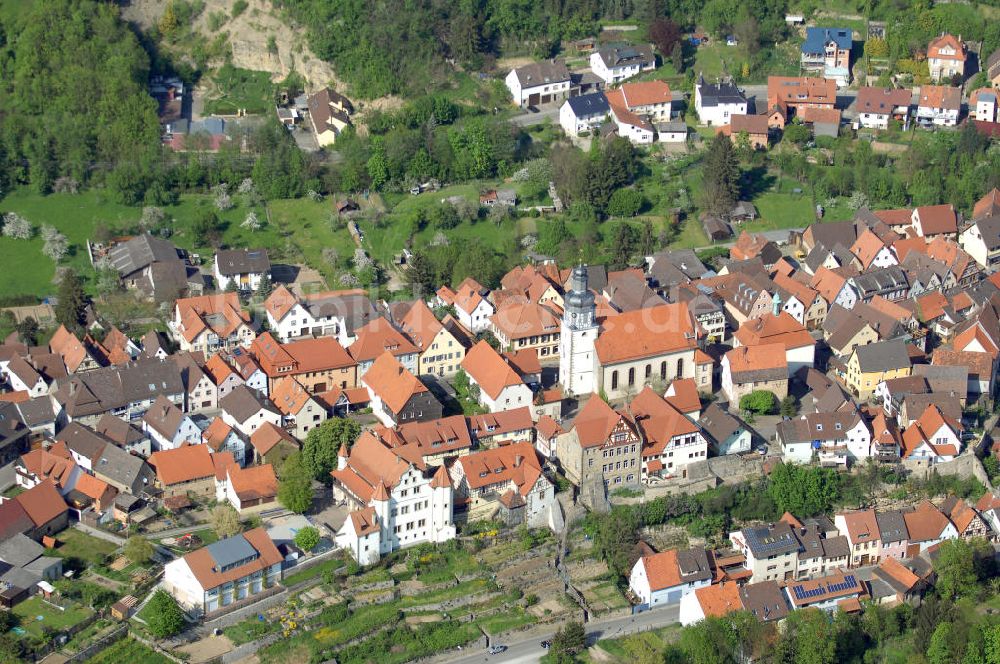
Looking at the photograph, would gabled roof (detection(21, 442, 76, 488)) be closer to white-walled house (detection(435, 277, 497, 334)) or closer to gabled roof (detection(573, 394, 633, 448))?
white-walled house (detection(435, 277, 497, 334))

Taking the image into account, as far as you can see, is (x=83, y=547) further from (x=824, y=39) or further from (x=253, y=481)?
(x=824, y=39)

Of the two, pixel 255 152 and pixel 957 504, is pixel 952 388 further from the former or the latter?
pixel 255 152

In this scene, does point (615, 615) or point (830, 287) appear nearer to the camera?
point (615, 615)

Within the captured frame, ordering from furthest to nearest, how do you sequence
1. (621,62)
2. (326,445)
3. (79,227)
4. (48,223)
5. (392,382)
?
(621,62)
(48,223)
(79,227)
(392,382)
(326,445)

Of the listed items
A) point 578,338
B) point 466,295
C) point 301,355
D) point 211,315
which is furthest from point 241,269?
point 578,338

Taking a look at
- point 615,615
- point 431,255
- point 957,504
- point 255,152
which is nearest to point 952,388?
point 957,504

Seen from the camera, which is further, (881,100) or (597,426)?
(881,100)
